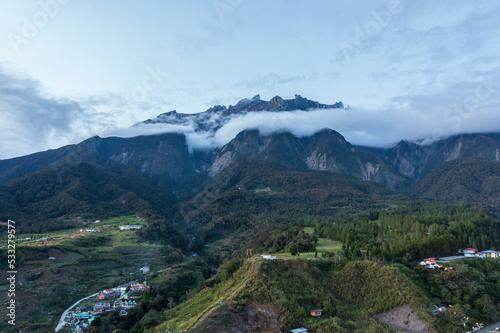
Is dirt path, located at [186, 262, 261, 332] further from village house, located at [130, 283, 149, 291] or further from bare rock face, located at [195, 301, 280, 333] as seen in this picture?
village house, located at [130, 283, 149, 291]

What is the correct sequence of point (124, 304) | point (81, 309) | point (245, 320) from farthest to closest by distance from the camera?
point (124, 304), point (81, 309), point (245, 320)

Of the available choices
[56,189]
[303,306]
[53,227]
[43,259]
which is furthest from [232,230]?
[303,306]

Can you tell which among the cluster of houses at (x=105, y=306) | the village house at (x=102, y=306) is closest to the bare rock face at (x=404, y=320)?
the cluster of houses at (x=105, y=306)

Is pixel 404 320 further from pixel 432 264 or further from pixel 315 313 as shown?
pixel 432 264

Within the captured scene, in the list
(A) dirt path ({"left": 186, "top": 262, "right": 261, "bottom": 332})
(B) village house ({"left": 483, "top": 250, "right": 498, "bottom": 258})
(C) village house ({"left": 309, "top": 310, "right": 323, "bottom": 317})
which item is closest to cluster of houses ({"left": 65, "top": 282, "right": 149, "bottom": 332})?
(A) dirt path ({"left": 186, "top": 262, "right": 261, "bottom": 332})

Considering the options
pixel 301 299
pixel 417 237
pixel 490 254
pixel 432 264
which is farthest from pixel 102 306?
pixel 490 254

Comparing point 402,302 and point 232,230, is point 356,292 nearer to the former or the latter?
point 402,302
